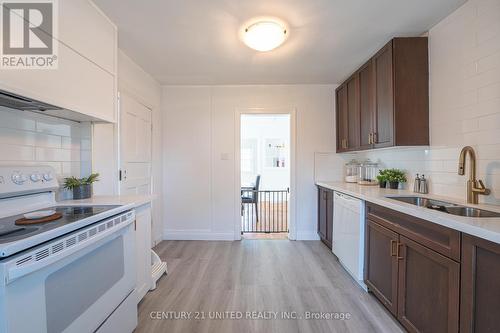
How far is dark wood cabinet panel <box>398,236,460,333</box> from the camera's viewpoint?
1190 mm

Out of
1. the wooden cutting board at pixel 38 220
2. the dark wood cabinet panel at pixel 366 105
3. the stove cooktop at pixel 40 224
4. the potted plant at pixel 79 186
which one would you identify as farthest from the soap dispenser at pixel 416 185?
the potted plant at pixel 79 186

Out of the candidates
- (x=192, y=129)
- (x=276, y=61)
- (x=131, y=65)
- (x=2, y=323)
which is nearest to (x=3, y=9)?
(x=2, y=323)

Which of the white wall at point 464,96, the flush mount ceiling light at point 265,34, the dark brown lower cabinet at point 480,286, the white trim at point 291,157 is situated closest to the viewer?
the dark brown lower cabinet at point 480,286

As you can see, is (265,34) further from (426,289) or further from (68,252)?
(426,289)

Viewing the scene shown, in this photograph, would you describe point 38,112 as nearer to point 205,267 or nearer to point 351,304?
point 205,267

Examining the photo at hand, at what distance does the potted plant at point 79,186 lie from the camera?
1.74 m

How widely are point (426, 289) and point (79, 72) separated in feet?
8.36

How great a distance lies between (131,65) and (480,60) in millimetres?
3190

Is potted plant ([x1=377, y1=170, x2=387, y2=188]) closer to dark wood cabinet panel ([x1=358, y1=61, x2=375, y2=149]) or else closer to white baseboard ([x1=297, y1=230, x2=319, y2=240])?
dark wood cabinet panel ([x1=358, y1=61, x2=375, y2=149])

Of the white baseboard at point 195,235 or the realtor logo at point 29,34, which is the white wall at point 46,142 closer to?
the realtor logo at point 29,34

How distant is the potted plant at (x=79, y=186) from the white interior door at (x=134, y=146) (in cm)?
66

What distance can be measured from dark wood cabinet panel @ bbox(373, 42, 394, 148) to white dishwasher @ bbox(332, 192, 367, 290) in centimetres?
68

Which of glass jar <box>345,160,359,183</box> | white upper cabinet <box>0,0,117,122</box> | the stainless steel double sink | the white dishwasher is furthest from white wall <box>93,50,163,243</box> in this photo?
glass jar <box>345,160,359,183</box>

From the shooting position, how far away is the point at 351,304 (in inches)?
77.2
